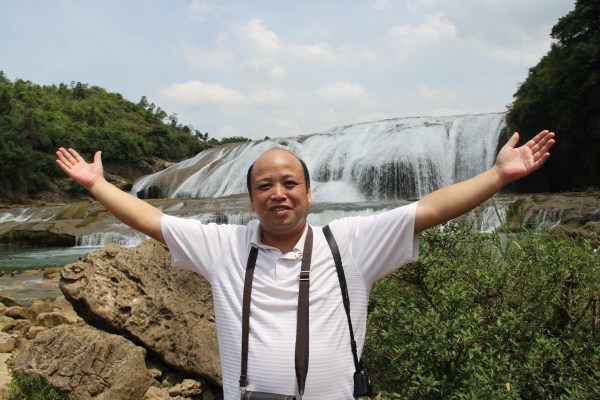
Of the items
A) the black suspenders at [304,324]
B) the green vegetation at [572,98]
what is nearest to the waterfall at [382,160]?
the green vegetation at [572,98]

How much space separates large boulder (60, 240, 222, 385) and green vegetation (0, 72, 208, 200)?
1242 inches

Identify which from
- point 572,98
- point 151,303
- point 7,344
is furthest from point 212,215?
point 572,98

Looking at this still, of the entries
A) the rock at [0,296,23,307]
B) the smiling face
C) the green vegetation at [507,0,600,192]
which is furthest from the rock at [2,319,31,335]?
the green vegetation at [507,0,600,192]

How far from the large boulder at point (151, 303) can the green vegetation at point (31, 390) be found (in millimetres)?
670

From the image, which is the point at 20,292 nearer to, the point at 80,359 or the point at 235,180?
the point at 80,359

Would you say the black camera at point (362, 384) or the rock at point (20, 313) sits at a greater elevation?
the black camera at point (362, 384)

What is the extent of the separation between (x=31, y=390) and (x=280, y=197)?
9.63 ft

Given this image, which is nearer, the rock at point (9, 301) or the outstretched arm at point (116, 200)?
the outstretched arm at point (116, 200)

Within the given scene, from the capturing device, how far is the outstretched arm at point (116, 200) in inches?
78.3

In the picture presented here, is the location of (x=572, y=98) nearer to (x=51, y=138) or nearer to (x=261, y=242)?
(x=261, y=242)

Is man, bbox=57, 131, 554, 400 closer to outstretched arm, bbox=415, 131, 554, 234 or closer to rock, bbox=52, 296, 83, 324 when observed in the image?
outstretched arm, bbox=415, 131, 554, 234

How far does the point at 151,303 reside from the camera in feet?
14.1

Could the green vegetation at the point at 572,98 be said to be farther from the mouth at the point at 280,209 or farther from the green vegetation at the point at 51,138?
the green vegetation at the point at 51,138

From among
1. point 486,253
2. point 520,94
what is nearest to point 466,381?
point 486,253
